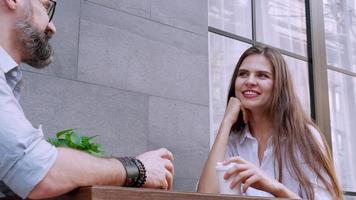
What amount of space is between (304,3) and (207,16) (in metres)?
1.61

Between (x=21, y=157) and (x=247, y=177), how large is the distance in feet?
2.96

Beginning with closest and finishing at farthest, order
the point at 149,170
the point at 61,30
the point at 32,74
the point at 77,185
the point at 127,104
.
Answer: the point at 77,185, the point at 149,170, the point at 32,74, the point at 61,30, the point at 127,104

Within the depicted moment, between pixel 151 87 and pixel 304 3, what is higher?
pixel 304 3

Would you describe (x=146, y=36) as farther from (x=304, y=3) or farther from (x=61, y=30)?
(x=304, y=3)

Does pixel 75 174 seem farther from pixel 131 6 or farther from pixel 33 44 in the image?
pixel 131 6

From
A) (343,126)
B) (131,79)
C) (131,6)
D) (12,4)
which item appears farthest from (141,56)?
(343,126)

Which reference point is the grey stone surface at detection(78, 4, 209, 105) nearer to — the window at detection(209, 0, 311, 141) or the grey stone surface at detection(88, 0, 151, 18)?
the grey stone surface at detection(88, 0, 151, 18)

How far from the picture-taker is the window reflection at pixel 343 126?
5145 mm

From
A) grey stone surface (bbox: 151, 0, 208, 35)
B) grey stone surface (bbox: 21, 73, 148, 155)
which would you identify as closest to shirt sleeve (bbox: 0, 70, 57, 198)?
grey stone surface (bbox: 21, 73, 148, 155)

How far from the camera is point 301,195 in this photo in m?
2.22

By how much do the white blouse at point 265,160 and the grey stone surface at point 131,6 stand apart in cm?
128

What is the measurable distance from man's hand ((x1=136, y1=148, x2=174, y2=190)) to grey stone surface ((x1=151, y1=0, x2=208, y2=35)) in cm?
224

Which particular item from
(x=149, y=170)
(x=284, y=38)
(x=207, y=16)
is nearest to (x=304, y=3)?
(x=284, y=38)

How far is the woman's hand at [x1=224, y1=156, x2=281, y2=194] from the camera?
1781mm
